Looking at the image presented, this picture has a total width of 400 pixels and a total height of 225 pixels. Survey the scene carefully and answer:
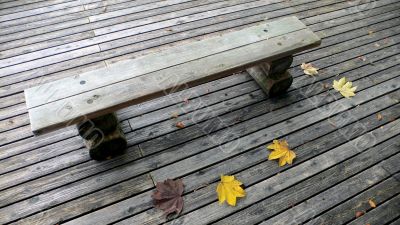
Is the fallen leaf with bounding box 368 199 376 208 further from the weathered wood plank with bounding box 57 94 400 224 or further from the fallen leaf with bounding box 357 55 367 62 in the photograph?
the fallen leaf with bounding box 357 55 367 62

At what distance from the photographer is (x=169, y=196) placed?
192 cm

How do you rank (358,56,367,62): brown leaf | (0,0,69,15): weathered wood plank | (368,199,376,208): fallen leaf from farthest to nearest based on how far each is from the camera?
(0,0,69,15): weathered wood plank → (358,56,367,62): brown leaf → (368,199,376,208): fallen leaf

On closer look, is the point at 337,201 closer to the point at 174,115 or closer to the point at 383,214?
the point at 383,214

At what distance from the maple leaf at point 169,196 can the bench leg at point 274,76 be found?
105 centimetres

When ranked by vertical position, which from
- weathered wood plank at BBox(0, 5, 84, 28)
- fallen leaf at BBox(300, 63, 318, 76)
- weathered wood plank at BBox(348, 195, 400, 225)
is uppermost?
weathered wood plank at BBox(0, 5, 84, 28)

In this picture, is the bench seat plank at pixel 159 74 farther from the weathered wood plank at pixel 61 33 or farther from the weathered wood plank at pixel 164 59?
the weathered wood plank at pixel 61 33

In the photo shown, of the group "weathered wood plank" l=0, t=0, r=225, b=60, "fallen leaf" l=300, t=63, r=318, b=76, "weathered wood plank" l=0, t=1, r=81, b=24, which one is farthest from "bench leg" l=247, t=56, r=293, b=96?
"weathered wood plank" l=0, t=1, r=81, b=24

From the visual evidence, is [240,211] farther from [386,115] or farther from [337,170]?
[386,115]

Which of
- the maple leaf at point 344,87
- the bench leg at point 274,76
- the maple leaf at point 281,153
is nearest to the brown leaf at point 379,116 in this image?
the maple leaf at point 344,87

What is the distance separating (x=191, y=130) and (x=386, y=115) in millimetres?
1585

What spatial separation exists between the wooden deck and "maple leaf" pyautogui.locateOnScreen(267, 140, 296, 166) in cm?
5

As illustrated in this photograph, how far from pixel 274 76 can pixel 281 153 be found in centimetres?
63

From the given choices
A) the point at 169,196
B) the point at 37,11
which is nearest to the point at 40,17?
the point at 37,11

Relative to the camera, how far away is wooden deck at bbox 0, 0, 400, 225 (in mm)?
1889
